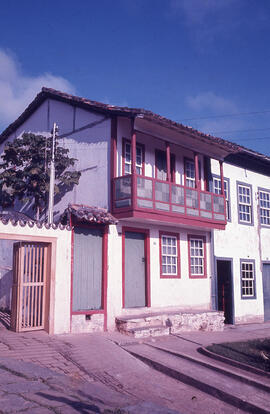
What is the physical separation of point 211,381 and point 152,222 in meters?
6.36

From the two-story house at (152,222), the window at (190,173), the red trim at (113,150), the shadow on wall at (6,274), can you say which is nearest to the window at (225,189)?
the two-story house at (152,222)

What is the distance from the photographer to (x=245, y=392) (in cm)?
707

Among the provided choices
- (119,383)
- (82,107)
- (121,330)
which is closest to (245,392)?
(119,383)

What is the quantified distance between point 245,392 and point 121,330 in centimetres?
483

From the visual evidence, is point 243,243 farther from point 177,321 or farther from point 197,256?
point 177,321

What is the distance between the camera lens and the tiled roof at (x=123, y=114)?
12.1 meters

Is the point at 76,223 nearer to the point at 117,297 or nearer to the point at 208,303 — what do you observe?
the point at 117,297

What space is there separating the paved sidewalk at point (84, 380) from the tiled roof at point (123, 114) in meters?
6.65

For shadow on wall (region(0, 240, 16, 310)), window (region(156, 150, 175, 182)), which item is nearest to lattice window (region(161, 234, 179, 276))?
window (region(156, 150, 175, 182))

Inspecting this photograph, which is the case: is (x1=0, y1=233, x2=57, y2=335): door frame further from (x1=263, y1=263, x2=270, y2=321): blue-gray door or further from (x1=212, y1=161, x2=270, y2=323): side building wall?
(x1=263, y1=263, x2=270, y2=321): blue-gray door

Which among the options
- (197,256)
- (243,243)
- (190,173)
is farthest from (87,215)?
(243,243)

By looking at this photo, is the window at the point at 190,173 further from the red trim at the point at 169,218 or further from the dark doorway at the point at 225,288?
the dark doorway at the point at 225,288

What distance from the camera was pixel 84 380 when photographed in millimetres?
7062

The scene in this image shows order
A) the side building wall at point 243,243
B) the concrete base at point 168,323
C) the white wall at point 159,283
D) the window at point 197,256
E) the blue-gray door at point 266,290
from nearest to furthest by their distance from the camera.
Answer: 1. the concrete base at point 168,323
2. the white wall at point 159,283
3. the window at point 197,256
4. the side building wall at point 243,243
5. the blue-gray door at point 266,290
